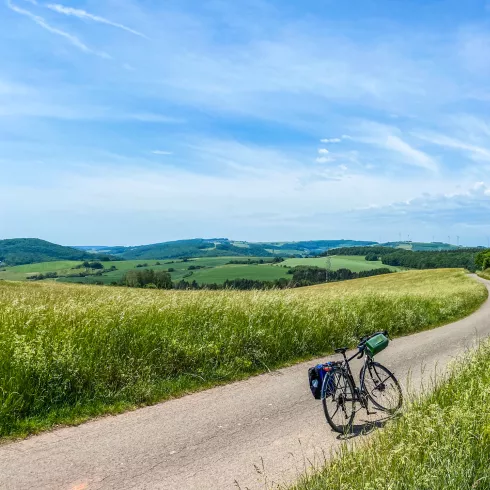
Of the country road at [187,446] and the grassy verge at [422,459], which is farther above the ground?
the grassy verge at [422,459]

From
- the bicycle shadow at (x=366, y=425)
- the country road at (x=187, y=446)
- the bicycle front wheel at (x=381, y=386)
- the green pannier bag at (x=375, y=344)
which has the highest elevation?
the green pannier bag at (x=375, y=344)

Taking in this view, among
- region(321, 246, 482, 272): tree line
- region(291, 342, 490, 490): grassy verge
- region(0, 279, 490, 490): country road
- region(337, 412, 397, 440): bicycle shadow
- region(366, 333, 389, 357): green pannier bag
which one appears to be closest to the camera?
region(291, 342, 490, 490): grassy verge

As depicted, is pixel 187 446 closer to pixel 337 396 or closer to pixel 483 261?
pixel 337 396

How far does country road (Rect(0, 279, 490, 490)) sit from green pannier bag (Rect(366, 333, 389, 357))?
3.39ft

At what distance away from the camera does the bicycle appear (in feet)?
22.8

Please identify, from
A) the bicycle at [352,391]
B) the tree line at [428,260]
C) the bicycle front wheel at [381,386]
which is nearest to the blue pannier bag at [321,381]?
the bicycle at [352,391]

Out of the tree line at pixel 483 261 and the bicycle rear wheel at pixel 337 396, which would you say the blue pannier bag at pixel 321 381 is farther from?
the tree line at pixel 483 261

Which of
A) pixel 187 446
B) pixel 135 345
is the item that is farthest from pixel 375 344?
pixel 135 345

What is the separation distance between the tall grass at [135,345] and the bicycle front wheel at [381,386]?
10.6 ft

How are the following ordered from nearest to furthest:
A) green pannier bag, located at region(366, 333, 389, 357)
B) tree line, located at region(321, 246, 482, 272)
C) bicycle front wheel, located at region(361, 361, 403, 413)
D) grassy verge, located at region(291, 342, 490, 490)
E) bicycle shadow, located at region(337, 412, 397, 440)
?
grassy verge, located at region(291, 342, 490, 490), bicycle shadow, located at region(337, 412, 397, 440), green pannier bag, located at region(366, 333, 389, 357), bicycle front wheel, located at region(361, 361, 403, 413), tree line, located at region(321, 246, 482, 272)

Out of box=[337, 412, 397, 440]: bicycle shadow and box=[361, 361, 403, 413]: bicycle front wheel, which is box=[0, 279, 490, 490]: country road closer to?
box=[337, 412, 397, 440]: bicycle shadow

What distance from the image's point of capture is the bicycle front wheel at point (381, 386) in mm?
7590

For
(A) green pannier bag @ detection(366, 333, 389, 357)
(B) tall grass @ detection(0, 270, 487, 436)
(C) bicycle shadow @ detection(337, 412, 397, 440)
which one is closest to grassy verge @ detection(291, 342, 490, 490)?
(C) bicycle shadow @ detection(337, 412, 397, 440)

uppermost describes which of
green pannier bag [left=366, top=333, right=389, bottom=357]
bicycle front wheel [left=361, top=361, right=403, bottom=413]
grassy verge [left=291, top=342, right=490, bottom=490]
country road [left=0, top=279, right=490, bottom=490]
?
green pannier bag [left=366, top=333, right=389, bottom=357]
